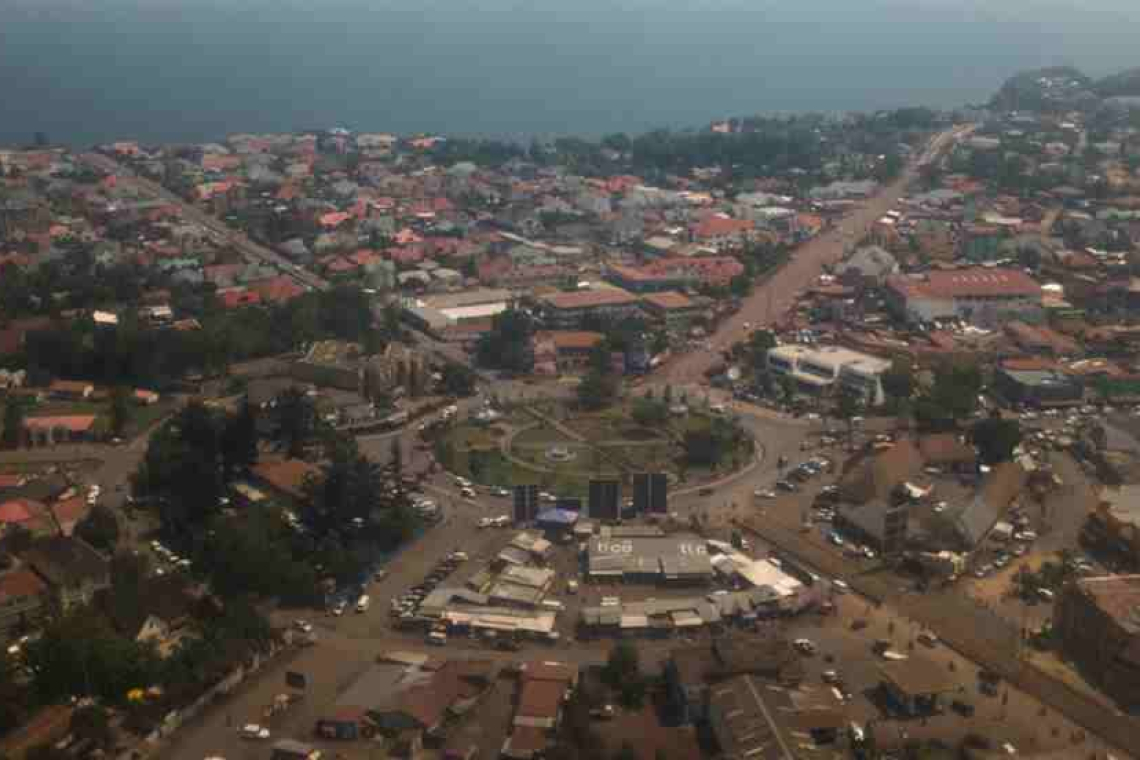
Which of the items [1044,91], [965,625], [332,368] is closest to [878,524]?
[965,625]

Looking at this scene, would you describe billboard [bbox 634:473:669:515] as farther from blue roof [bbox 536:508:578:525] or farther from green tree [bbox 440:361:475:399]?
green tree [bbox 440:361:475:399]

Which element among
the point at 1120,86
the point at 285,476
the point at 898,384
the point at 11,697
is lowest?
the point at 11,697

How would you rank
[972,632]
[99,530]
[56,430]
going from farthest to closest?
[56,430] < [99,530] < [972,632]

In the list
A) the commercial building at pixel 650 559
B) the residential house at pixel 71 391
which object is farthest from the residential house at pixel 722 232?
the commercial building at pixel 650 559

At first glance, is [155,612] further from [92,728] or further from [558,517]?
[558,517]

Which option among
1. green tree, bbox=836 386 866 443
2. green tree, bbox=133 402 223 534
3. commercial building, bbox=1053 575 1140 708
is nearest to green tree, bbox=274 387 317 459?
green tree, bbox=133 402 223 534

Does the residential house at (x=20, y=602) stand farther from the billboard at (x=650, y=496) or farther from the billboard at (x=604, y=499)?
the billboard at (x=650, y=496)
